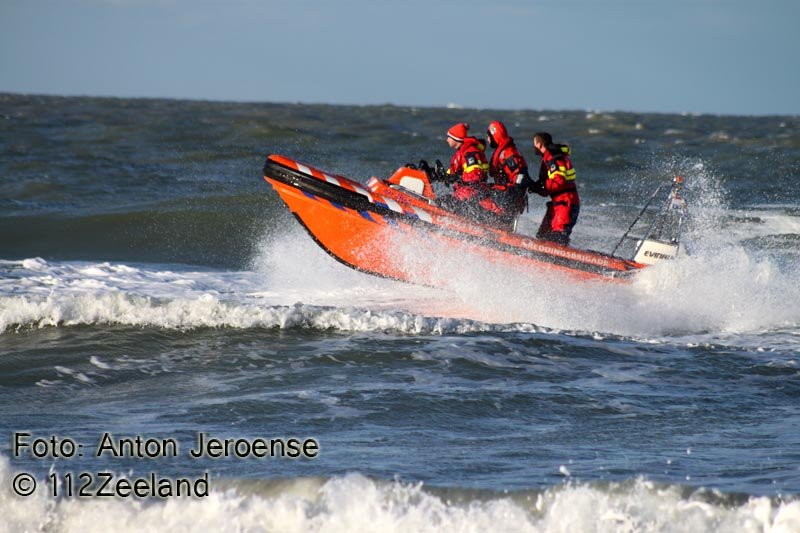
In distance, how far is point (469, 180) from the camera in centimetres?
909

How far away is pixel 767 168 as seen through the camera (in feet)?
71.6

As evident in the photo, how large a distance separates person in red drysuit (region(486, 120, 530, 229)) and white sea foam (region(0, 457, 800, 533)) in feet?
15.3

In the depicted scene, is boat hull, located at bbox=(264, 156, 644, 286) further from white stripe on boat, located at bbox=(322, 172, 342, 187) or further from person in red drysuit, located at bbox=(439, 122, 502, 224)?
person in red drysuit, located at bbox=(439, 122, 502, 224)

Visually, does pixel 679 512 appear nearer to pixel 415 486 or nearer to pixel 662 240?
pixel 415 486

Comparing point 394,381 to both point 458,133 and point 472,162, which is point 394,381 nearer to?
point 472,162

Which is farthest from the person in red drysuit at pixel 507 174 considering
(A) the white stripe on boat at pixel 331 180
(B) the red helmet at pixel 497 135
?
→ (A) the white stripe on boat at pixel 331 180

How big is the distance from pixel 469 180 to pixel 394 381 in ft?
9.50

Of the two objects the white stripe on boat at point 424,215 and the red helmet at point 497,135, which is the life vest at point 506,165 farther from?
the white stripe on boat at point 424,215

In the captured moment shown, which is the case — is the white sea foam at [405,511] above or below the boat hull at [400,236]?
below

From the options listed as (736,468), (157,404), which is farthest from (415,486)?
(157,404)

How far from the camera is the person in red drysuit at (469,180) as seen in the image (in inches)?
356

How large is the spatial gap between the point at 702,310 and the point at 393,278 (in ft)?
9.10

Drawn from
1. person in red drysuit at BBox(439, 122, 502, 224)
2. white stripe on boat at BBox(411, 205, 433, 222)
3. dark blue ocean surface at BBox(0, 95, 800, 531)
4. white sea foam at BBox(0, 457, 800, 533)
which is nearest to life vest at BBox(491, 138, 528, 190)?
person in red drysuit at BBox(439, 122, 502, 224)

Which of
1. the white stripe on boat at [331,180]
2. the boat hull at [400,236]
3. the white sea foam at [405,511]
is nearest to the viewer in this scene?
the white sea foam at [405,511]
